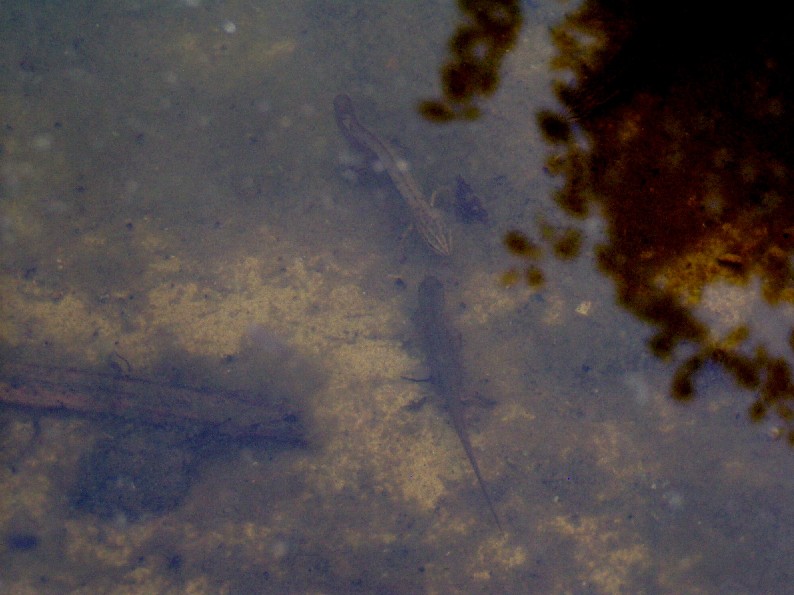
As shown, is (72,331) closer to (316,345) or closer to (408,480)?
(316,345)

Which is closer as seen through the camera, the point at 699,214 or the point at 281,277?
the point at 699,214

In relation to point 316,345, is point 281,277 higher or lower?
higher

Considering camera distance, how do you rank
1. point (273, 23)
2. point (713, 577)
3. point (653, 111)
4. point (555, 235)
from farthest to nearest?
point (273, 23) → point (713, 577) → point (555, 235) → point (653, 111)

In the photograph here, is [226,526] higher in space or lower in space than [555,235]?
lower

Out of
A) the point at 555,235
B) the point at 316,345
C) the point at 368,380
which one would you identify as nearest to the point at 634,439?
the point at 555,235

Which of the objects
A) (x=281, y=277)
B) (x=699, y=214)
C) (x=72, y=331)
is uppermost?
(x=699, y=214)

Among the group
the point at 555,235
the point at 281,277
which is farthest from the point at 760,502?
the point at 281,277

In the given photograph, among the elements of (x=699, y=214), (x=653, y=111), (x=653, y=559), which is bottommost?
(x=653, y=559)

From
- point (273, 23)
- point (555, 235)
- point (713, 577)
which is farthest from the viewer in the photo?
point (273, 23)

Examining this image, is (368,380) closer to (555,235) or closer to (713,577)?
(555,235)
